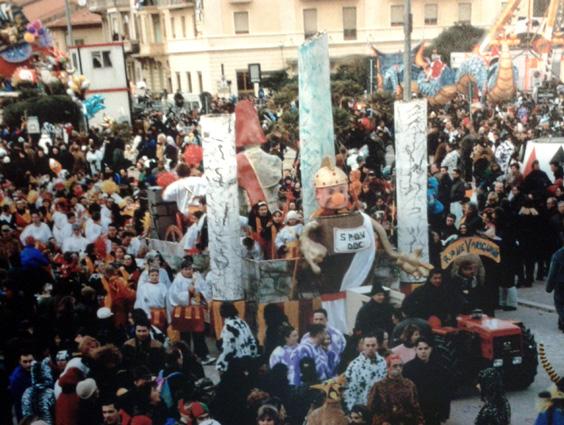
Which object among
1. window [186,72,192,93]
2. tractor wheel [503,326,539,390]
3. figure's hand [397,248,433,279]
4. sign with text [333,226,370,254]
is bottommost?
window [186,72,192,93]

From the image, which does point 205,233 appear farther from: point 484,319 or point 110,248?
point 484,319

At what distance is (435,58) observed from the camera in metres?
30.4

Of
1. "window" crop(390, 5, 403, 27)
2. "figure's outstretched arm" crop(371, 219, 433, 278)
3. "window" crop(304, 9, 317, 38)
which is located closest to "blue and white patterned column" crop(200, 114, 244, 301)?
"figure's outstretched arm" crop(371, 219, 433, 278)

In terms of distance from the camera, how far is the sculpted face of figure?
9.77 metres

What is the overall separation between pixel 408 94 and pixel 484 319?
21.8 feet

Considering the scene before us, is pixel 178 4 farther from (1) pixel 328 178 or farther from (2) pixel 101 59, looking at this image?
(1) pixel 328 178

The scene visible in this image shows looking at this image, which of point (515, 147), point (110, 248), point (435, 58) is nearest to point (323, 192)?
point (110, 248)

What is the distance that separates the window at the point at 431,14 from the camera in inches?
1694

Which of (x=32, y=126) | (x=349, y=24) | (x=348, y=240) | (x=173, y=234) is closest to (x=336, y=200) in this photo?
(x=348, y=240)

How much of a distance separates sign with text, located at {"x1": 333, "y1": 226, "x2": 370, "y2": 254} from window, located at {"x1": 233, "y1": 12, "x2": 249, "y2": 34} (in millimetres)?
33551

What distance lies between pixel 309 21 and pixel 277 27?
1.63 m

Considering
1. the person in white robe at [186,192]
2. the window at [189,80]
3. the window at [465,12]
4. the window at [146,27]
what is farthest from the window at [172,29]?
the person in white robe at [186,192]

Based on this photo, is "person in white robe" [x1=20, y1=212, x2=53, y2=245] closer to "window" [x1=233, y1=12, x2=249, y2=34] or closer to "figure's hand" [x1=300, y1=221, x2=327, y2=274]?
"figure's hand" [x1=300, y1=221, x2=327, y2=274]

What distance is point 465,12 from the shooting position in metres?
43.3
